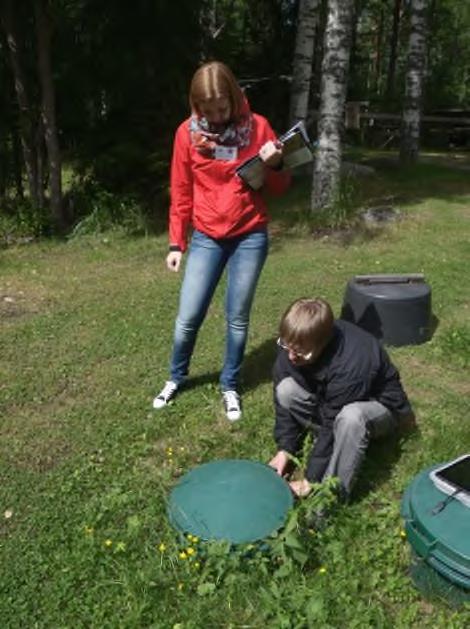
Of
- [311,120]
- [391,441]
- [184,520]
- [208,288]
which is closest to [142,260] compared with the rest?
[208,288]

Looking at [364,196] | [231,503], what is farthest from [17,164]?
[231,503]

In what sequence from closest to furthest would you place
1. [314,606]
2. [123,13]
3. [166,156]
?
[314,606], [123,13], [166,156]

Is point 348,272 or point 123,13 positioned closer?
point 348,272

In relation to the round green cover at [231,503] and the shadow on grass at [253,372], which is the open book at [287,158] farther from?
the round green cover at [231,503]

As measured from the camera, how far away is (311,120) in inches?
555

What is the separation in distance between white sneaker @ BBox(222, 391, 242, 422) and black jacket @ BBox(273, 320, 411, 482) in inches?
29.3

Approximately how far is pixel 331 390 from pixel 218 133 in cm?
144

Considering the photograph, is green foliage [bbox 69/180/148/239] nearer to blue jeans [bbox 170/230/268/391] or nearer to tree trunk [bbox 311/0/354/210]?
tree trunk [bbox 311/0/354/210]

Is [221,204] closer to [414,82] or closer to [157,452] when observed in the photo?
[157,452]

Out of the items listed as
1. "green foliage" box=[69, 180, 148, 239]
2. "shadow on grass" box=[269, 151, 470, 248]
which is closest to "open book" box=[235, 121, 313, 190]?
"shadow on grass" box=[269, 151, 470, 248]

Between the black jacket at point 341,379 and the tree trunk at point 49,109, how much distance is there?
21.6 ft

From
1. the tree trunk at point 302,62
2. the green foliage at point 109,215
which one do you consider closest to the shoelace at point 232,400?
the green foliage at point 109,215

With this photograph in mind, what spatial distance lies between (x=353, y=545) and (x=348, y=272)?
3891 mm

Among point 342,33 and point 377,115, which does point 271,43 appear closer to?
point 377,115
